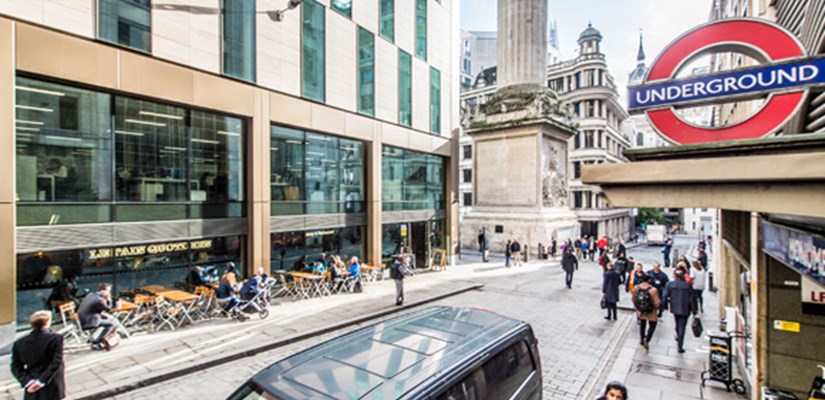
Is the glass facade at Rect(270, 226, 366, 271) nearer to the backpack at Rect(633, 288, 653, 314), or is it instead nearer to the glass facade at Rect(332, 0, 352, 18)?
the glass facade at Rect(332, 0, 352, 18)

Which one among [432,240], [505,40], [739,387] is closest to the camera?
[739,387]

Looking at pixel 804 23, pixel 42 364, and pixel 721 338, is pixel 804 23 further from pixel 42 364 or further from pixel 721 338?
pixel 42 364

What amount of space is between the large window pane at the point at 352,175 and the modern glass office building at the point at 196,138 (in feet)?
0.24

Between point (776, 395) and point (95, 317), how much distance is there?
12.3 metres

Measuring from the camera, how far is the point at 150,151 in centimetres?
1166

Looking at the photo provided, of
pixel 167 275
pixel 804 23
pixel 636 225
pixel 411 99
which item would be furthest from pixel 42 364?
pixel 636 225

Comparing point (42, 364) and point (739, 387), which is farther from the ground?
point (42, 364)

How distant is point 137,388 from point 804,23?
11.4 m

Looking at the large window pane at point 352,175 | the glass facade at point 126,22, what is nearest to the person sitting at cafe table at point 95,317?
the glass facade at point 126,22

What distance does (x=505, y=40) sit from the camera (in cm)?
2988

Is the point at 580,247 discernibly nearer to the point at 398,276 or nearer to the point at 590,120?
the point at 398,276

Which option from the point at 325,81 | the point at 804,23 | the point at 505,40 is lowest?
the point at 804,23

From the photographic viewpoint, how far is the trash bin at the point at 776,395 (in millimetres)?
5461

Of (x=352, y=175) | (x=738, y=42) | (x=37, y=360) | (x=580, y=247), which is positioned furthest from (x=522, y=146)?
(x=37, y=360)
